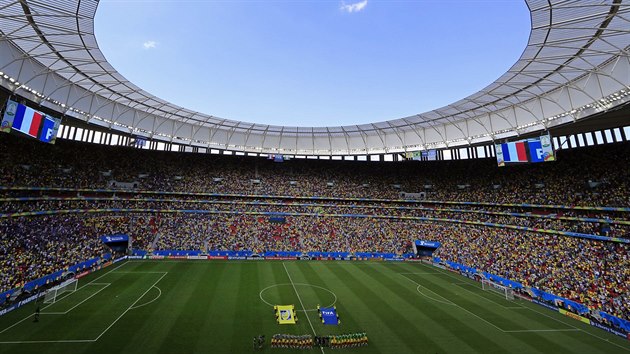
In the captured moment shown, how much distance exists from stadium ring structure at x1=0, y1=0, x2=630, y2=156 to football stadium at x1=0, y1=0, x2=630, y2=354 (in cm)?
20

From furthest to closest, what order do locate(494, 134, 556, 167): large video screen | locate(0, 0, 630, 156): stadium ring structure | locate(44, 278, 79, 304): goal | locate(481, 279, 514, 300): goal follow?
locate(481, 279, 514, 300): goal, locate(494, 134, 556, 167): large video screen, locate(44, 278, 79, 304): goal, locate(0, 0, 630, 156): stadium ring structure

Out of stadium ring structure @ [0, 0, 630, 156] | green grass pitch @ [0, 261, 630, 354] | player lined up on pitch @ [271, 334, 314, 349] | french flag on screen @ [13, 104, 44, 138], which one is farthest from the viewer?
french flag on screen @ [13, 104, 44, 138]

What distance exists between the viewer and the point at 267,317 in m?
20.8

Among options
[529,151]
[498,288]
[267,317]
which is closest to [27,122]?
[267,317]

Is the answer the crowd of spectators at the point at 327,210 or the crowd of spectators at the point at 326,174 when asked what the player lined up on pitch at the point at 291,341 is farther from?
the crowd of spectators at the point at 326,174

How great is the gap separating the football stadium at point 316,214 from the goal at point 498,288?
283mm

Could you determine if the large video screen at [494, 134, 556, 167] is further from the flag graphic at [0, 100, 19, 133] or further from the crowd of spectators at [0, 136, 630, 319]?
the flag graphic at [0, 100, 19, 133]

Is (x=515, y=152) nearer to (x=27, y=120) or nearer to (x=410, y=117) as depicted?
(x=410, y=117)

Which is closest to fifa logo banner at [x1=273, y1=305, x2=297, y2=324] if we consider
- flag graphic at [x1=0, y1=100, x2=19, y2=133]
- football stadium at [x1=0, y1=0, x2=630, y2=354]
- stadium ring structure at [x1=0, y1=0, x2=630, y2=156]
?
football stadium at [x1=0, y1=0, x2=630, y2=354]

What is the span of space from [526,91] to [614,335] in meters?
20.8

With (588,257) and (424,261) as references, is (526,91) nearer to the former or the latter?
(588,257)

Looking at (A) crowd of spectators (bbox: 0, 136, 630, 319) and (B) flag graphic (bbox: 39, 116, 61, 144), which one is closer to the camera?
(B) flag graphic (bbox: 39, 116, 61, 144)

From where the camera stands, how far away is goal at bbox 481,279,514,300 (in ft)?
91.5

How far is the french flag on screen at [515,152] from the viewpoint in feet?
94.8
